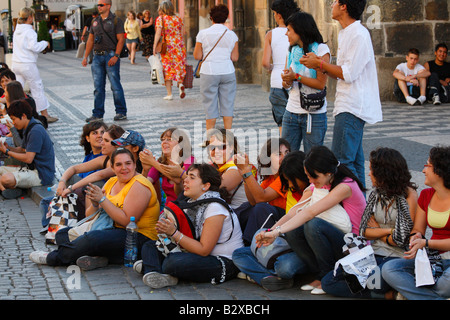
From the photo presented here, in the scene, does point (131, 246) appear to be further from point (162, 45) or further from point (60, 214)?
point (162, 45)

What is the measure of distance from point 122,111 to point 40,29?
26.4 meters

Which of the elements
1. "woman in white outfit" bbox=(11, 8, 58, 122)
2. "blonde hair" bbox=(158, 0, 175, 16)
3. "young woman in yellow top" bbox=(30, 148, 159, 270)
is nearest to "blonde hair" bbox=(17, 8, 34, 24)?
"woman in white outfit" bbox=(11, 8, 58, 122)

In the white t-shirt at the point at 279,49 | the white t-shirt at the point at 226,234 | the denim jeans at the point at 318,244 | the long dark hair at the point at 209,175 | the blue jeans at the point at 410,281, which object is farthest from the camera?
the white t-shirt at the point at 279,49

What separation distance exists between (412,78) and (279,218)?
829cm

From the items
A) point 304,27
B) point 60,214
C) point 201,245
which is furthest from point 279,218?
point 60,214

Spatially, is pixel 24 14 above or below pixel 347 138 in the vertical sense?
above

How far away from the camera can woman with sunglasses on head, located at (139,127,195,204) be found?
6.16 m

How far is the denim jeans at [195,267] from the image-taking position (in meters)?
5.11

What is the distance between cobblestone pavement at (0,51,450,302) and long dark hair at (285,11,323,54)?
6.48 feet

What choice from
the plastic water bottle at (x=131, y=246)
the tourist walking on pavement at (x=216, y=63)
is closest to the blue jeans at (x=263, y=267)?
the plastic water bottle at (x=131, y=246)

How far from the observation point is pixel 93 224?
5.85 m

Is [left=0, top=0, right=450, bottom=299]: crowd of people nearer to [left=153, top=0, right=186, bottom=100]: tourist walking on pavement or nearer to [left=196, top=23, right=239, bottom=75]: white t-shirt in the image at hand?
[left=196, top=23, right=239, bottom=75]: white t-shirt

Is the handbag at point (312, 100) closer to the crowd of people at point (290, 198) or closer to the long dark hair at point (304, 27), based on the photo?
the crowd of people at point (290, 198)

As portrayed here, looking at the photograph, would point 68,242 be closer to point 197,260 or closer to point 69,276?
point 69,276
